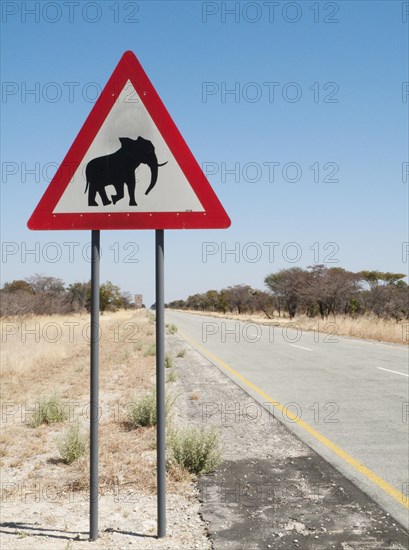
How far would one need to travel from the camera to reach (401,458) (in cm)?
594

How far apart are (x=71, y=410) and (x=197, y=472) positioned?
3373 mm

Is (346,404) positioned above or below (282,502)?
below

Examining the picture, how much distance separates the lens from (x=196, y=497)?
14.9 ft

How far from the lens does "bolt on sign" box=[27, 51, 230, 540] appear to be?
3.63m

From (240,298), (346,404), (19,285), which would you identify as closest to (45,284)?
(19,285)

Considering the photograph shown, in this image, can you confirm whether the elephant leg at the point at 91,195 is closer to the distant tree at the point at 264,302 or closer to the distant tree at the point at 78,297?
the distant tree at the point at 78,297

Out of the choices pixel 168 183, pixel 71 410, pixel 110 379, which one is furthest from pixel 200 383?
pixel 168 183

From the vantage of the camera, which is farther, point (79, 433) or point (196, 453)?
point (79, 433)

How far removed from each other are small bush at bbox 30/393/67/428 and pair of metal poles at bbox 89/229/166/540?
12.6 ft

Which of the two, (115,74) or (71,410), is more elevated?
(115,74)

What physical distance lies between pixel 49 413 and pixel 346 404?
4.62m

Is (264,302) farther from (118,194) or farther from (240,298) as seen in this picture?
(118,194)

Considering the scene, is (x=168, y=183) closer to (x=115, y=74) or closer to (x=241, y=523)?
(x=115, y=74)

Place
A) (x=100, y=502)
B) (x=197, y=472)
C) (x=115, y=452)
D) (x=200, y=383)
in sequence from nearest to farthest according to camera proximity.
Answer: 1. (x=100, y=502)
2. (x=197, y=472)
3. (x=115, y=452)
4. (x=200, y=383)
